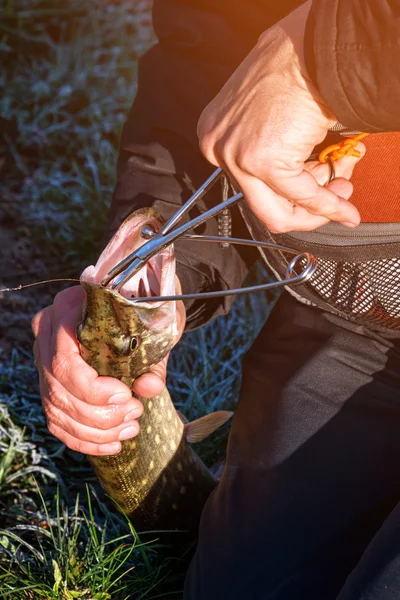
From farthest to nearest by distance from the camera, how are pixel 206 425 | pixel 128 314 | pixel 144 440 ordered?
pixel 206 425 < pixel 144 440 < pixel 128 314

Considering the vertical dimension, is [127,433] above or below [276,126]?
below

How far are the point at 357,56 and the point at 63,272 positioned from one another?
272 centimetres

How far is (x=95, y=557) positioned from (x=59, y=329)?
929 mm

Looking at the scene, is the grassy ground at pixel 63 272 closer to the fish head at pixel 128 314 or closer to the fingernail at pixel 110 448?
the fingernail at pixel 110 448

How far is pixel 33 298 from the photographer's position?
12.9 feet

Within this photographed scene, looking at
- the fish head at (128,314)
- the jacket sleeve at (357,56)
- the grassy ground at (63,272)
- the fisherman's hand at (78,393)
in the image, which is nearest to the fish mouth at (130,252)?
the fish head at (128,314)

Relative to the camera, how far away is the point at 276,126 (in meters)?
1.69

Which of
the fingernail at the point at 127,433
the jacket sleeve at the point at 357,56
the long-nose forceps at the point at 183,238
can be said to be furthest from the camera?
the fingernail at the point at 127,433

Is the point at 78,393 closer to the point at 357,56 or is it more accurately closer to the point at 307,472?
the point at 307,472

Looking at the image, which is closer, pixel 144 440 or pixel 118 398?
pixel 118 398

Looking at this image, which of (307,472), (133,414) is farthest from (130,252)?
(307,472)

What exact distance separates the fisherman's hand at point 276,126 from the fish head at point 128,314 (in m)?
0.41

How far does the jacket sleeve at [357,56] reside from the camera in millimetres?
1532

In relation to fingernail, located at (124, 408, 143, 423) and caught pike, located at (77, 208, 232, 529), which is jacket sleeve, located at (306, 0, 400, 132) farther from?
fingernail, located at (124, 408, 143, 423)
